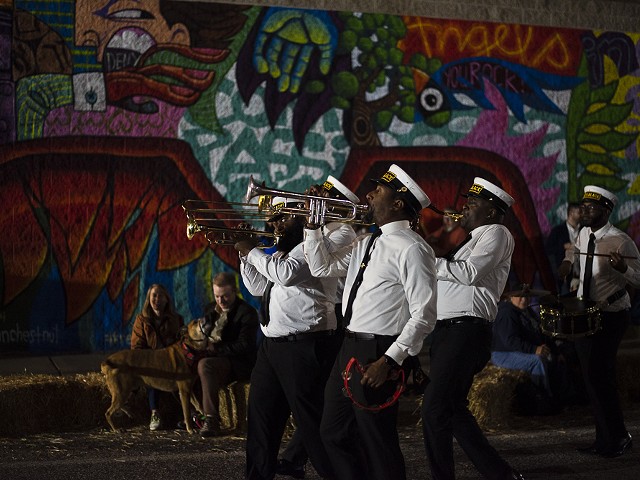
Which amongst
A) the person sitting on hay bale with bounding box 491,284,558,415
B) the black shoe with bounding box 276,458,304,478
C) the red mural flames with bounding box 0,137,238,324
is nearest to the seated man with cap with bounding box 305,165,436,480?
the black shoe with bounding box 276,458,304,478

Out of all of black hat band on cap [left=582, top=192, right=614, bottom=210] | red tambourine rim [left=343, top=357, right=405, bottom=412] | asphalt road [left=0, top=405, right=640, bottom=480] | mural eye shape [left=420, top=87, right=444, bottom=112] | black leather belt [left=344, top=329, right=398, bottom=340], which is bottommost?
asphalt road [left=0, top=405, right=640, bottom=480]

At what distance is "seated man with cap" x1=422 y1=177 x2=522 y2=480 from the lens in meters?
6.07

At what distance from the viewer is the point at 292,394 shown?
6.14 meters

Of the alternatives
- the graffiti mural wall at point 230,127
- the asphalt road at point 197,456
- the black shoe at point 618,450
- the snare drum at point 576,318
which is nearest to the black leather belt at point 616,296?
the snare drum at point 576,318

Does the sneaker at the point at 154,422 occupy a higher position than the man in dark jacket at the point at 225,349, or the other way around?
the man in dark jacket at the point at 225,349

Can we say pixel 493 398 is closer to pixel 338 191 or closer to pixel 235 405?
pixel 235 405

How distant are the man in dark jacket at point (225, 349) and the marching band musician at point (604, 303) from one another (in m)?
2.49

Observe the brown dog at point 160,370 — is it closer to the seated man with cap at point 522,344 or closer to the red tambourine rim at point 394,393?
the seated man with cap at point 522,344

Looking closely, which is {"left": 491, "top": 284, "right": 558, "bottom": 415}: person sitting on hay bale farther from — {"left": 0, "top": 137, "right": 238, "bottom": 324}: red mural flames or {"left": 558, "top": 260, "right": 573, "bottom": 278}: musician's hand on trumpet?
{"left": 0, "top": 137, "right": 238, "bottom": 324}: red mural flames

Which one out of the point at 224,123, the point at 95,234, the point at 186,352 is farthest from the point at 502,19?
the point at 186,352

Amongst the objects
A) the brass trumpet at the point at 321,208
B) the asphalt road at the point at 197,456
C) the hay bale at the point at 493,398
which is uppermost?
the brass trumpet at the point at 321,208

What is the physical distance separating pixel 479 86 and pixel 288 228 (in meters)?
6.35

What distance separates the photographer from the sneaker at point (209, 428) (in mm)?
7922

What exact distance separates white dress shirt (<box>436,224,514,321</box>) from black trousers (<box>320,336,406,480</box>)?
1064 mm
